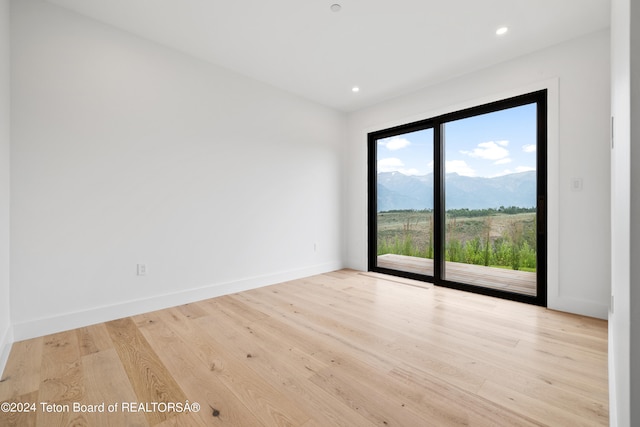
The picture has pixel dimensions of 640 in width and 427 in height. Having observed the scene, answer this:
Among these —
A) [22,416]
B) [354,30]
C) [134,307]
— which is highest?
[354,30]

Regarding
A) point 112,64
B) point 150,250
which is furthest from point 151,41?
point 150,250

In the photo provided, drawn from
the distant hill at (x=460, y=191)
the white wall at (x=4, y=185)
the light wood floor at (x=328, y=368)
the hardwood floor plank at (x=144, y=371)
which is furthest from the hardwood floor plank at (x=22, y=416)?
the distant hill at (x=460, y=191)

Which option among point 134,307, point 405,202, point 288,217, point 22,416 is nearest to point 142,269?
point 134,307

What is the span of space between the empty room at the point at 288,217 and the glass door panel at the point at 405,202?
55 millimetres

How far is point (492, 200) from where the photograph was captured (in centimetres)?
341

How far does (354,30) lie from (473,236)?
2.67 metres

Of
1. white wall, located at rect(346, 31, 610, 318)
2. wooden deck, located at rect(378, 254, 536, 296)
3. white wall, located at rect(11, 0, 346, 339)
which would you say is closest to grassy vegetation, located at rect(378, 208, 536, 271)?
wooden deck, located at rect(378, 254, 536, 296)

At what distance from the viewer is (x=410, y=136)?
4145 mm

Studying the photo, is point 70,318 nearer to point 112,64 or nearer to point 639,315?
point 112,64

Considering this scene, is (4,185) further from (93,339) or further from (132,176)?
(93,339)

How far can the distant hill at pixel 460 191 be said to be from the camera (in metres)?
3.15

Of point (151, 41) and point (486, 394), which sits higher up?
point (151, 41)

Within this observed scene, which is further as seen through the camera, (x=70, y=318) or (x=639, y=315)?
(x=70, y=318)

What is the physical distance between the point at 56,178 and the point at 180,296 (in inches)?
58.1
